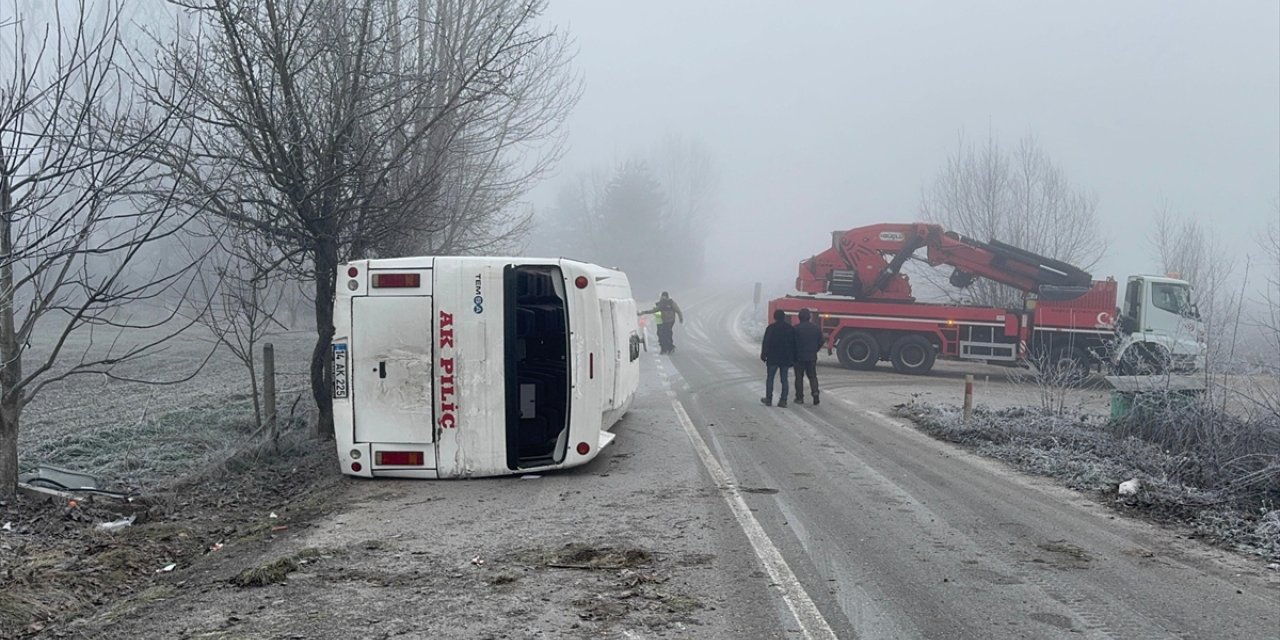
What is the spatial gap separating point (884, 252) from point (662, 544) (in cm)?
1864

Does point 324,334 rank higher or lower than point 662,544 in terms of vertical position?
higher

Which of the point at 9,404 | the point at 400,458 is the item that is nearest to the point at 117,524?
the point at 9,404

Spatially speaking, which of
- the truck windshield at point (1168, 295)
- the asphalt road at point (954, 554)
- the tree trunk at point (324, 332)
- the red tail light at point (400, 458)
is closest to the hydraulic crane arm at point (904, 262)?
the truck windshield at point (1168, 295)

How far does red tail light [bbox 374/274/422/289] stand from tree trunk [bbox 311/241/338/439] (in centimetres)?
217

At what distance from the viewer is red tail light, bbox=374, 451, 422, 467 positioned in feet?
30.1

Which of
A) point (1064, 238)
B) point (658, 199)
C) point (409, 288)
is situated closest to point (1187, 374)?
point (409, 288)

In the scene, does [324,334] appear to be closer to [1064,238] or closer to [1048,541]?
[1048,541]

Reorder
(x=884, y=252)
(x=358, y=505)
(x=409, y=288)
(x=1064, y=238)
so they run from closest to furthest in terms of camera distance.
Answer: (x=358, y=505), (x=409, y=288), (x=884, y=252), (x=1064, y=238)

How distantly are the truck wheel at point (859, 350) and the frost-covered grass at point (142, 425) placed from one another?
41.1 ft

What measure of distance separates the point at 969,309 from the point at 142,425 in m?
17.9

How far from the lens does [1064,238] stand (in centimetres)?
3045

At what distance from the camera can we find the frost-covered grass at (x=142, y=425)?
10.4m

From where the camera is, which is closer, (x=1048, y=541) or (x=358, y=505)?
(x=1048, y=541)

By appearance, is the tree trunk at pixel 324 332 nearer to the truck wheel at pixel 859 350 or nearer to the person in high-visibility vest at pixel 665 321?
the truck wheel at pixel 859 350
